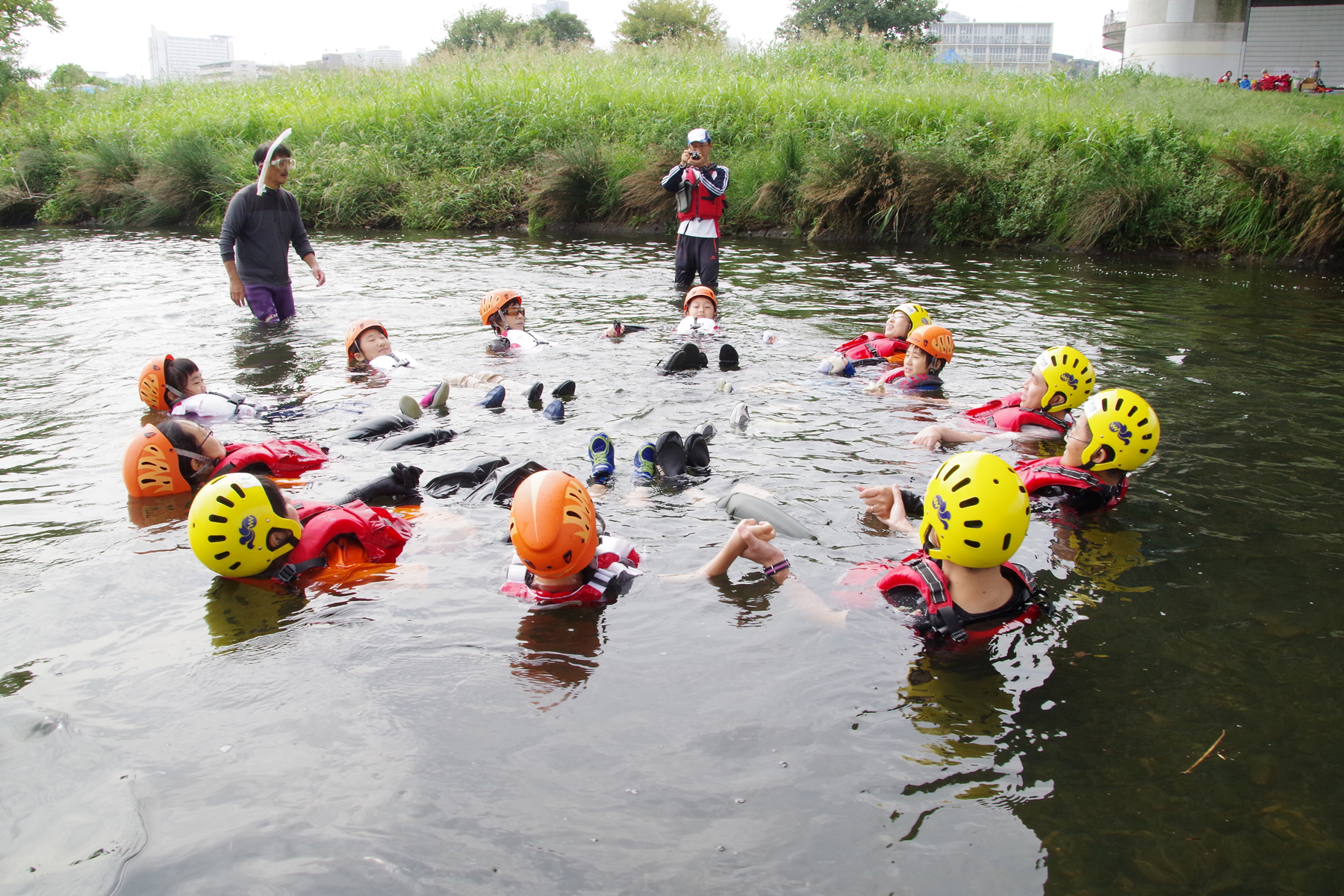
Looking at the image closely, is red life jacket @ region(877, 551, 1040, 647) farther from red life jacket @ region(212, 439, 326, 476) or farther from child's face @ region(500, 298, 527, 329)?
child's face @ region(500, 298, 527, 329)

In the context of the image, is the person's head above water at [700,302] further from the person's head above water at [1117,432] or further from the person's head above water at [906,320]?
the person's head above water at [1117,432]

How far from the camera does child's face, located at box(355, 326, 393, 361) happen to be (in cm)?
959

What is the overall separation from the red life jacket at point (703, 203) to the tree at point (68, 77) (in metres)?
33.7

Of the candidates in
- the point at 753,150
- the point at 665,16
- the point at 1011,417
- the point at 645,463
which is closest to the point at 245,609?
the point at 645,463

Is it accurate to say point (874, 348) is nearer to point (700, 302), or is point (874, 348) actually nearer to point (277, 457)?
point (700, 302)

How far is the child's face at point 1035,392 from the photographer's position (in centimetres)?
712

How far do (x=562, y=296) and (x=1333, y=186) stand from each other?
13244 mm

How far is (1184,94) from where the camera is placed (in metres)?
22.1

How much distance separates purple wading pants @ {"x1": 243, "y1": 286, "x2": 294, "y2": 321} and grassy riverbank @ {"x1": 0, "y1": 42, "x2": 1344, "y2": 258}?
10.8 metres

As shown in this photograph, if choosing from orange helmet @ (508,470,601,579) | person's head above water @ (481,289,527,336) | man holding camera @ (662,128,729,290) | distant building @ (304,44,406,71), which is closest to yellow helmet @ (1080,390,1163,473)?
orange helmet @ (508,470,601,579)

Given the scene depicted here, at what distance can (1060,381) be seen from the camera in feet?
23.0

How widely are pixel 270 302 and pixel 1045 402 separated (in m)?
8.96

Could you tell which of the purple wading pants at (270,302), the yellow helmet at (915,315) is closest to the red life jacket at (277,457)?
the purple wading pants at (270,302)

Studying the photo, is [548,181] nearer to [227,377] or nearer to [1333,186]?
[227,377]
